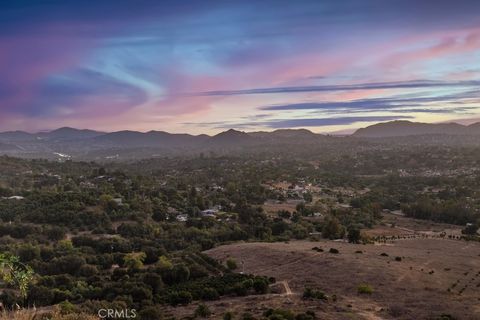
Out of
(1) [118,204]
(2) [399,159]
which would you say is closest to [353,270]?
(1) [118,204]

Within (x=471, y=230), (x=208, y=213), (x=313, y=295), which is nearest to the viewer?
(x=313, y=295)

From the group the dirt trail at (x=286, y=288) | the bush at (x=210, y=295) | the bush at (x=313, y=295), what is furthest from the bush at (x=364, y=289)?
the bush at (x=210, y=295)

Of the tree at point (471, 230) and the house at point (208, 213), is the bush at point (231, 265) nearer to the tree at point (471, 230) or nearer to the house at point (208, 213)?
the house at point (208, 213)

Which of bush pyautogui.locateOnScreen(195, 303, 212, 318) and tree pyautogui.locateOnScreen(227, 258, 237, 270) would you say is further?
tree pyautogui.locateOnScreen(227, 258, 237, 270)

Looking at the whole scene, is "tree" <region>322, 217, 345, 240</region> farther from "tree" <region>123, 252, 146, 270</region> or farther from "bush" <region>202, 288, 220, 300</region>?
"bush" <region>202, 288, 220, 300</region>

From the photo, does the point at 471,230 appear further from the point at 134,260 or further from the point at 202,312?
the point at 202,312

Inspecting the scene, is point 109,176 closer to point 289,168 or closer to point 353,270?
point 289,168

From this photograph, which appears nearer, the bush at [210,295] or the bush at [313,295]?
the bush at [313,295]

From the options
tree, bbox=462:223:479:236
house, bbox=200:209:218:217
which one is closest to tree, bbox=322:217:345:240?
tree, bbox=462:223:479:236

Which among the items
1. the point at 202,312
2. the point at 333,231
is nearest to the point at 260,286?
the point at 202,312
